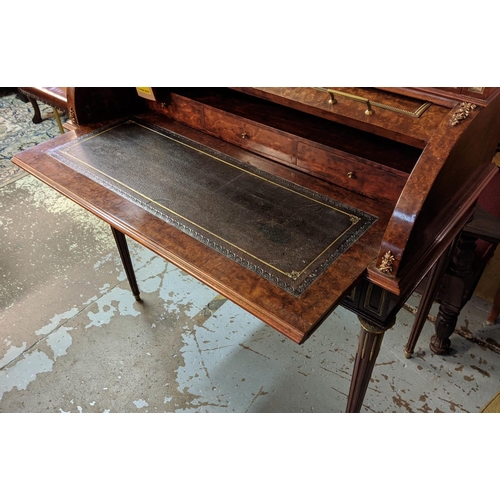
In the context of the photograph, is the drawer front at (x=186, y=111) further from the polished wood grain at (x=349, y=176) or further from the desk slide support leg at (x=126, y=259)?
the desk slide support leg at (x=126, y=259)

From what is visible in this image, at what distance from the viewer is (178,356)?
91.0 inches

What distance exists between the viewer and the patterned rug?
3.75 meters

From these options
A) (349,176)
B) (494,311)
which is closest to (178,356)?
(349,176)

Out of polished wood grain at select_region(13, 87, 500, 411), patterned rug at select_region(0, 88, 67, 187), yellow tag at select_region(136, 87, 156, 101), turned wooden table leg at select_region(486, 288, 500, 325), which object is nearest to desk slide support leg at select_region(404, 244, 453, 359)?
polished wood grain at select_region(13, 87, 500, 411)

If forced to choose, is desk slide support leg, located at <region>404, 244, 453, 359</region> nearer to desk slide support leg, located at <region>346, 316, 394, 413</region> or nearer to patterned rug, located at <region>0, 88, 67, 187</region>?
desk slide support leg, located at <region>346, 316, 394, 413</region>

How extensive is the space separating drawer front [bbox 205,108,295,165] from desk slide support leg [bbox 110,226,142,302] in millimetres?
764

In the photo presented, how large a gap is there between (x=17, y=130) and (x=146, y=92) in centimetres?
284

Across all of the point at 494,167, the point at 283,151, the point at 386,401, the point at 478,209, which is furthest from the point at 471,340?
the point at 283,151

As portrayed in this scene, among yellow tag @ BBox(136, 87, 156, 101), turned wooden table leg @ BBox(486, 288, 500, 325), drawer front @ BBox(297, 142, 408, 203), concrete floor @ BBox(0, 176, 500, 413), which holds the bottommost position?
concrete floor @ BBox(0, 176, 500, 413)

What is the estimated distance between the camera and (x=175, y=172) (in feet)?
5.67
